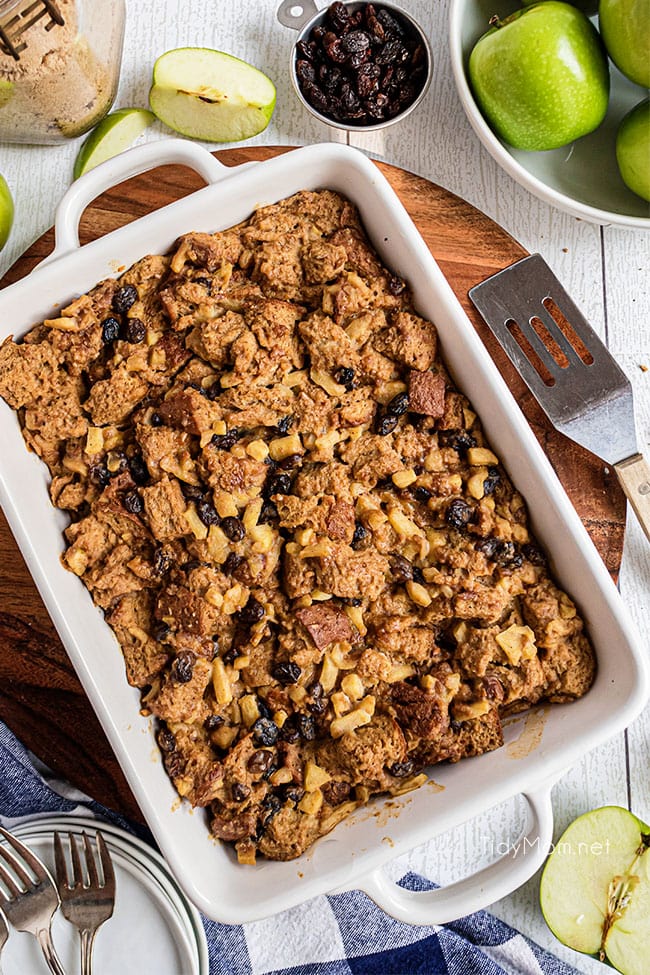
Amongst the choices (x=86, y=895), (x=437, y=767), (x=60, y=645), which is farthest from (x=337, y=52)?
(x=86, y=895)

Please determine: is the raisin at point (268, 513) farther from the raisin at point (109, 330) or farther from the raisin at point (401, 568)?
the raisin at point (109, 330)

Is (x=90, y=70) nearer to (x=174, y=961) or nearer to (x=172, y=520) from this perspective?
(x=172, y=520)

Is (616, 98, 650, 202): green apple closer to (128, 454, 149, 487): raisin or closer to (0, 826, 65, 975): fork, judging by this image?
(128, 454, 149, 487): raisin

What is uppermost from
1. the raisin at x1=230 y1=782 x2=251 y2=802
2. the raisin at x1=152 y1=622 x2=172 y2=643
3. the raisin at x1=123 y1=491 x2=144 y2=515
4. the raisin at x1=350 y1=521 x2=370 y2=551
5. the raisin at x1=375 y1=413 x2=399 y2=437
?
the raisin at x1=375 y1=413 x2=399 y2=437

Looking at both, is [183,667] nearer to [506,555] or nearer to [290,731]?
[290,731]

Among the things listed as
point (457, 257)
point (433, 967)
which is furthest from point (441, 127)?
point (433, 967)

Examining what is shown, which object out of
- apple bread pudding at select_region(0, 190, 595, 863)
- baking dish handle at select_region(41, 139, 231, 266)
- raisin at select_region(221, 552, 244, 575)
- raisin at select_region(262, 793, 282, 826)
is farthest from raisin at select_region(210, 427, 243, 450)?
raisin at select_region(262, 793, 282, 826)

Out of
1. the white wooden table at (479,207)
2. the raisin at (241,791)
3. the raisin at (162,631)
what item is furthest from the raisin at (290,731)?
the white wooden table at (479,207)
